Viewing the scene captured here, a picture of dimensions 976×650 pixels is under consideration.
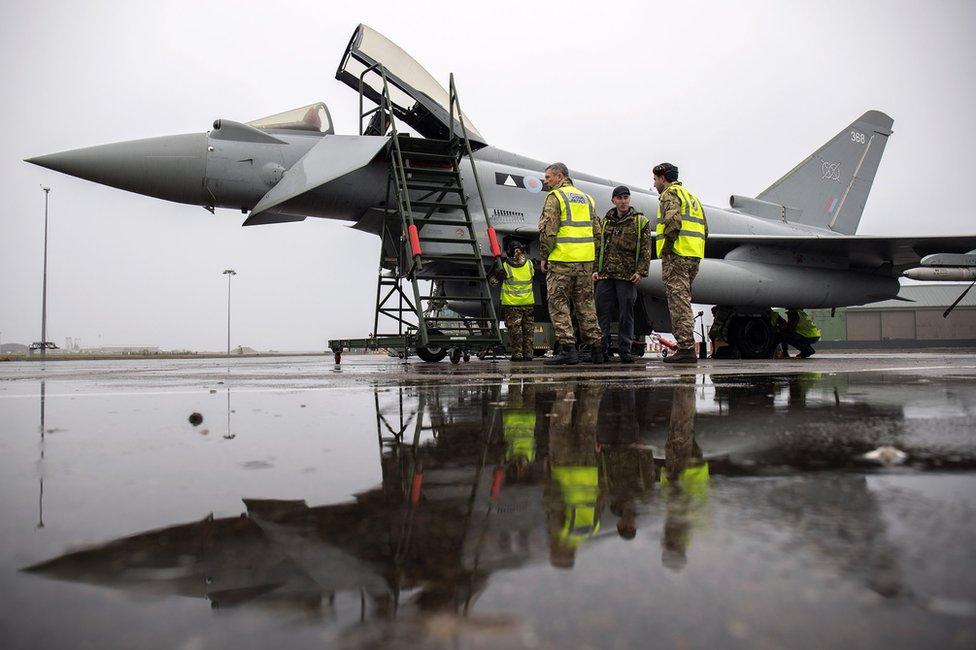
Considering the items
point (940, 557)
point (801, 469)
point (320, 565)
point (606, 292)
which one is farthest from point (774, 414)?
point (606, 292)

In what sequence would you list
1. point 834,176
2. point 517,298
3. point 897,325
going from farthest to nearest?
point 897,325, point 834,176, point 517,298

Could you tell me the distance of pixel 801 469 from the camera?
967 millimetres

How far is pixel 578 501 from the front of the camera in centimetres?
80

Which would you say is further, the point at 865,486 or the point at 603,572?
the point at 865,486

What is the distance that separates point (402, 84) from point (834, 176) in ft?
30.8

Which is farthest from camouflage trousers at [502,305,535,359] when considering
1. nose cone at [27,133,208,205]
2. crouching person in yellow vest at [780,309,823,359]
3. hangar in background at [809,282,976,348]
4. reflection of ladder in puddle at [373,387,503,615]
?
hangar in background at [809,282,976,348]

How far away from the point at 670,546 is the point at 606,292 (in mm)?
5891

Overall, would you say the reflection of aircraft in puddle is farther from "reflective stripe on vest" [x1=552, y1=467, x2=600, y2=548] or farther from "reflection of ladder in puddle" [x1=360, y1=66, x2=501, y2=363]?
"reflection of ladder in puddle" [x1=360, y1=66, x2=501, y2=363]

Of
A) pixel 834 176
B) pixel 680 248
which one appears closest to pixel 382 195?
pixel 680 248

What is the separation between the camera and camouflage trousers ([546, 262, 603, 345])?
525cm

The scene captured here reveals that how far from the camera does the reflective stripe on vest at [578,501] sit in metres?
0.66

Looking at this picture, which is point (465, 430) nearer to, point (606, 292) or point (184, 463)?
point (184, 463)

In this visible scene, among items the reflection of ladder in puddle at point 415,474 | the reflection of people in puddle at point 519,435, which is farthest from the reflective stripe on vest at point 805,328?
the reflection of ladder in puddle at point 415,474

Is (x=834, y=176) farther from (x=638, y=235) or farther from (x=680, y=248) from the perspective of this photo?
(x=680, y=248)
